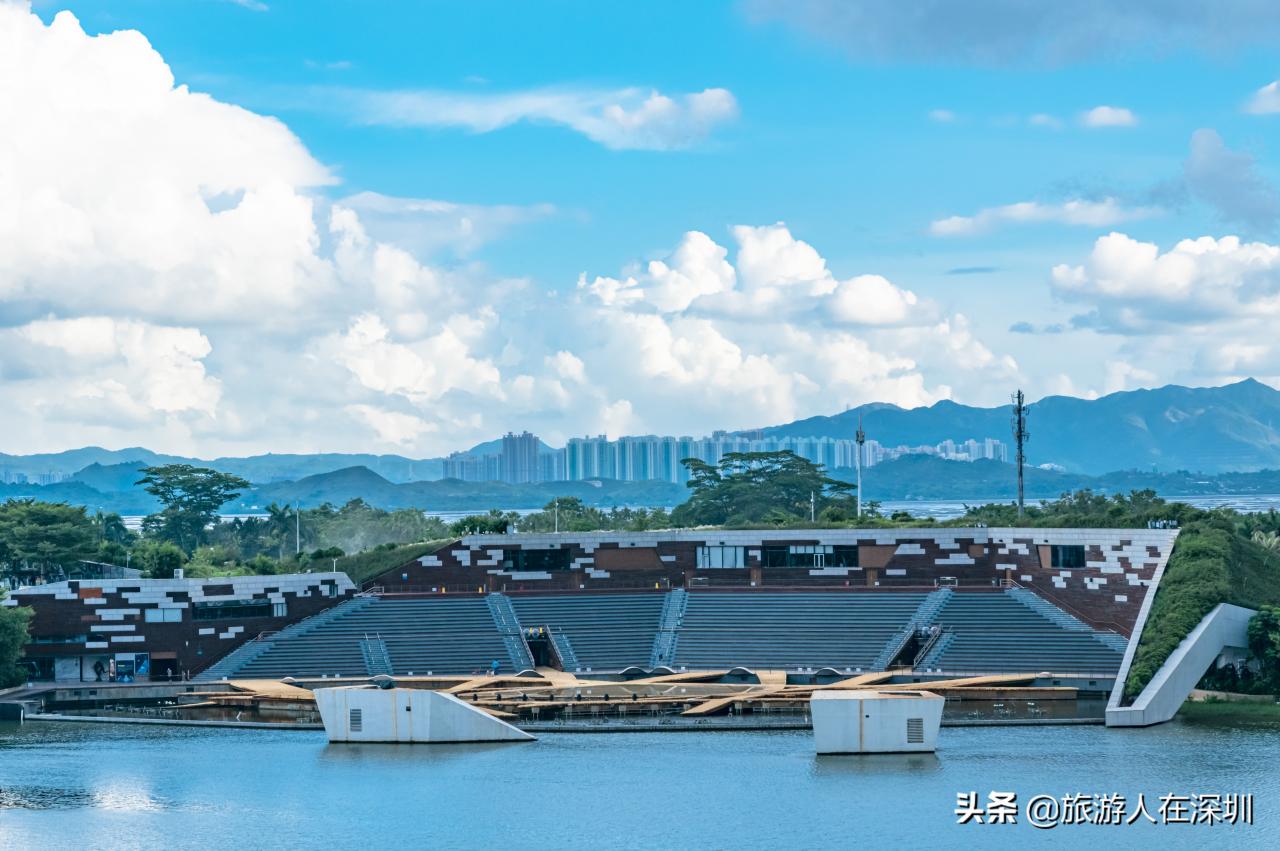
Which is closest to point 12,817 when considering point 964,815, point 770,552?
point 964,815

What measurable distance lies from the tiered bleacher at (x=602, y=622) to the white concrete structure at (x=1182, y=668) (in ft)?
86.9

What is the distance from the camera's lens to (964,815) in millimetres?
58000

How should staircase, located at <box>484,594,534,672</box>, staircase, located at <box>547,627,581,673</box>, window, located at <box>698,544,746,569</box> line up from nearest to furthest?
staircase, located at <box>547,627,581,673</box> < staircase, located at <box>484,594,534,672</box> < window, located at <box>698,544,746,569</box>

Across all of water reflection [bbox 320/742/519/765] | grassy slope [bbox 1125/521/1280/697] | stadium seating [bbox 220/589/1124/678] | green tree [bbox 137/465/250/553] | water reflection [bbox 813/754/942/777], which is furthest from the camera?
green tree [bbox 137/465/250/553]

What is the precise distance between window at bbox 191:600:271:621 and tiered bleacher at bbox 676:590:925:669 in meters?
24.7

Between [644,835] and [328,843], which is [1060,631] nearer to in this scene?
[644,835]

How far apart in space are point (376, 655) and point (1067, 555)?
3949 cm

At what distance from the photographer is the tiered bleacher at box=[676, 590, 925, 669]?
94.8 m

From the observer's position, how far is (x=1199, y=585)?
8806 centimetres

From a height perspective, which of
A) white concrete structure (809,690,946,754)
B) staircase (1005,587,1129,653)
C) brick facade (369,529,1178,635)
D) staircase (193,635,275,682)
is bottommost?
white concrete structure (809,690,946,754)

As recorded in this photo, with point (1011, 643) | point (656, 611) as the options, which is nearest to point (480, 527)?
point (656, 611)

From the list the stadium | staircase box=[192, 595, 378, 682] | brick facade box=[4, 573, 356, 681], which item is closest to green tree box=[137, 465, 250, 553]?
the stadium

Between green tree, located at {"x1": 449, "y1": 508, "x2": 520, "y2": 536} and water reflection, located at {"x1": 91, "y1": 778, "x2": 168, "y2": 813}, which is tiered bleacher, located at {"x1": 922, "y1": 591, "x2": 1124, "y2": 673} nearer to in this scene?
green tree, located at {"x1": 449, "y1": 508, "x2": 520, "y2": 536}

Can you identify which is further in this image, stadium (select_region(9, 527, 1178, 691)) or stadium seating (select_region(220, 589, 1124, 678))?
stadium (select_region(9, 527, 1178, 691))
